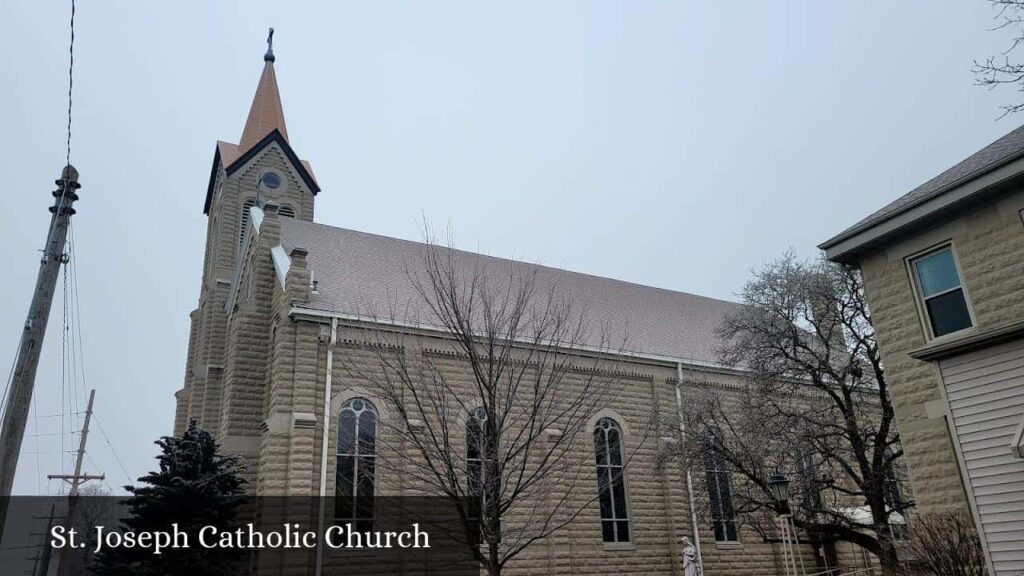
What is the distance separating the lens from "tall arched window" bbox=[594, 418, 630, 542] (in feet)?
66.9

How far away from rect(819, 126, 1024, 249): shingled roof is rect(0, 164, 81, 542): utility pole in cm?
1325

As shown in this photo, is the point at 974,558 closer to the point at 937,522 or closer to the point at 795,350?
the point at 937,522

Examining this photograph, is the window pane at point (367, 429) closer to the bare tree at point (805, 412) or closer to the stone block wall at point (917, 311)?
the bare tree at point (805, 412)

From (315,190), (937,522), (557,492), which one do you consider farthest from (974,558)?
(315,190)

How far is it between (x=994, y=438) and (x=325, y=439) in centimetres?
1336

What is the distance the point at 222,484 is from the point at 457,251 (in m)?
12.1

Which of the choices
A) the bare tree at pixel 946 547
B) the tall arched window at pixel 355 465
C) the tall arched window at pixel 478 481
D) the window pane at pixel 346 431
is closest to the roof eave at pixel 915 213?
the bare tree at pixel 946 547

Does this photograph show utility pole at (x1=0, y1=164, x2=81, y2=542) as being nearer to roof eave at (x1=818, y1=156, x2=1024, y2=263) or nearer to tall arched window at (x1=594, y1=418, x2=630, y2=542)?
roof eave at (x1=818, y1=156, x2=1024, y2=263)

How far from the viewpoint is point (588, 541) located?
19.6 metres

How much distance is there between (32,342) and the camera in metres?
10.0

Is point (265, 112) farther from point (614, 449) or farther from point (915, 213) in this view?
point (915, 213)

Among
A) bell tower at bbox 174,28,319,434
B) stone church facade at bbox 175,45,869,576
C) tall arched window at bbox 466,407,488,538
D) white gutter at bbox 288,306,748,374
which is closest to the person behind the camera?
tall arched window at bbox 466,407,488,538

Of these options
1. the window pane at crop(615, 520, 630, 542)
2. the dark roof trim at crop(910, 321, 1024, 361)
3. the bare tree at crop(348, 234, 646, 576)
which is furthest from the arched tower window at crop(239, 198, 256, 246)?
the dark roof trim at crop(910, 321, 1024, 361)

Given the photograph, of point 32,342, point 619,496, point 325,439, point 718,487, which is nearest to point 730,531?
point 718,487
